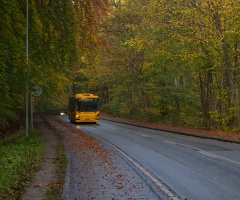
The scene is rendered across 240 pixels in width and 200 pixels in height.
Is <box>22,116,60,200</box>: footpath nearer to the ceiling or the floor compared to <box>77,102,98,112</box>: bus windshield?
nearer to the floor

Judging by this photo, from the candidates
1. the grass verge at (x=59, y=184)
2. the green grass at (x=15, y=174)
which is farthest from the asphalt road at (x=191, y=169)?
the green grass at (x=15, y=174)

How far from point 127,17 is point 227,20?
14247 millimetres

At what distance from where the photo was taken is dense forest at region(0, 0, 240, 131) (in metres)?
10.9

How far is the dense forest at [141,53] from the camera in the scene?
10880 mm

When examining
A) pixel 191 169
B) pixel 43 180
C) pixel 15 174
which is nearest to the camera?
pixel 15 174

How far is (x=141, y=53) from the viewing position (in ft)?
104

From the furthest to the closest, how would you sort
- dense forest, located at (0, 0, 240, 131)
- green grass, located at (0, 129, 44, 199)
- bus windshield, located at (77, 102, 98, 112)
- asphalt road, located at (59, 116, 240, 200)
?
bus windshield, located at (77, 102, 98, 112) → dense forest, located at (0, 0, 240, 131) → asphalt road, located at (59, 116, 240, 200) → green grass, located at (0, 129, 44, 199)

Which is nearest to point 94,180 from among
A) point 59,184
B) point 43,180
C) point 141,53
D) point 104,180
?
point 104,180

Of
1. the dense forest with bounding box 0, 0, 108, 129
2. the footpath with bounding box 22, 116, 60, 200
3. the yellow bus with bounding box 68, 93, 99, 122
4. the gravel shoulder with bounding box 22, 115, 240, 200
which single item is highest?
the dense forest with bounding box 0, 0, 108, 129

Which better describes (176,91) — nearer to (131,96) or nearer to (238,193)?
(131,96)

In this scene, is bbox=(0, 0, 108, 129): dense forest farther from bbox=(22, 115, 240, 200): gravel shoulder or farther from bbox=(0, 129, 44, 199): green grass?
bbox=(22, 115, 240, 200): gravel shoulder

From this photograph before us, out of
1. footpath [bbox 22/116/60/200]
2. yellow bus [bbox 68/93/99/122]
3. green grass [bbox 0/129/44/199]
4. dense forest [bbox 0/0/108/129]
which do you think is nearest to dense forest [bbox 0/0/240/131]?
dense forest [bbox 0/0/108/129]

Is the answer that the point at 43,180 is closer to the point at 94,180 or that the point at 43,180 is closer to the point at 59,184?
the point at 59,184

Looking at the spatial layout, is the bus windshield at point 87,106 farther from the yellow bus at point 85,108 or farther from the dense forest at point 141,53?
the dense forest at point 141,53
